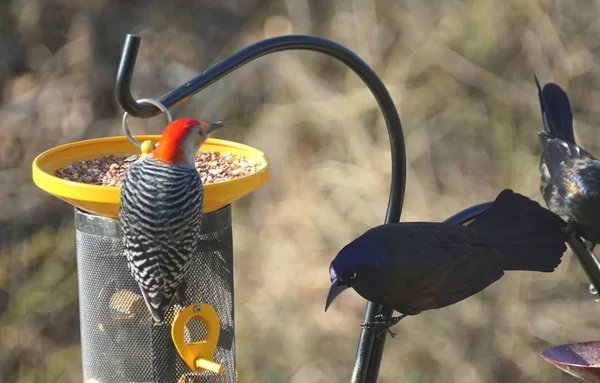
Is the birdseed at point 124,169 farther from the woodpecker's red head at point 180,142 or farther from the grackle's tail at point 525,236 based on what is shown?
the grackle's tail at point 525,236

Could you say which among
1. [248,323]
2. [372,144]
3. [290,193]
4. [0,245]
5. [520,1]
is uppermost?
[520,1]

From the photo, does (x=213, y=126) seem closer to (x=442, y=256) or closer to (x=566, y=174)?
(x=442, y=256)

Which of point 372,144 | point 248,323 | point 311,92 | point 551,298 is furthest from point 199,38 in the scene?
point 551,298

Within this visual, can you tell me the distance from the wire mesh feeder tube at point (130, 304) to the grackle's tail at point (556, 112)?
149 cm

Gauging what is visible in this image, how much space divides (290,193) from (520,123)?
6.43ft

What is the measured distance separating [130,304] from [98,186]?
25.9 inches

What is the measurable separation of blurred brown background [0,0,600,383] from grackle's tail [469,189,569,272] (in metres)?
3.51

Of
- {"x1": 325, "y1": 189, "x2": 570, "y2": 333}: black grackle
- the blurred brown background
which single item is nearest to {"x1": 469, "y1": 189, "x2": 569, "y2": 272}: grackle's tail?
{"x1": 325, "y1": 189, "x2": 570, "y2": 333}: black grackle

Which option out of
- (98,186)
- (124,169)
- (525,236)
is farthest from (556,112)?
(98,186)

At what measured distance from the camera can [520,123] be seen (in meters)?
6.52

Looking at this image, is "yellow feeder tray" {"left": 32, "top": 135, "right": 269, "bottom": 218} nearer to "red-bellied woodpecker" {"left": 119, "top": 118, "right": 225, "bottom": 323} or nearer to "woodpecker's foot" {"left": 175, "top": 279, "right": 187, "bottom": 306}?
"red-bellied woodpecker" {"left": 119, "top": 118, "right": 225, "bottom": 323}

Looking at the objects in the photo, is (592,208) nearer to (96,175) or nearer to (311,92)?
(96,175)

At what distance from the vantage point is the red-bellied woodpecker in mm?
2596

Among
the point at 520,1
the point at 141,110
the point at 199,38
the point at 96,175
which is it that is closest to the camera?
the point at 141,110
